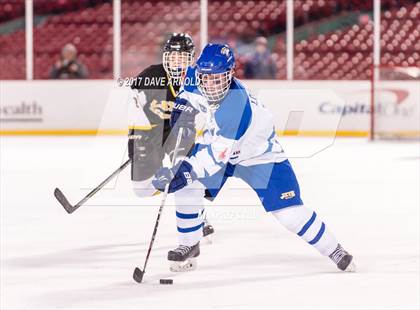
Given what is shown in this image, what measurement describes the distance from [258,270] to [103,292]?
0.78 metres

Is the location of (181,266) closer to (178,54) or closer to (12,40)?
(178,54)

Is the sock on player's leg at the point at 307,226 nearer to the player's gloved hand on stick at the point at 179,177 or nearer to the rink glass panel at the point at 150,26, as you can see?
the player's gloved hand on stick at the point at 179,177

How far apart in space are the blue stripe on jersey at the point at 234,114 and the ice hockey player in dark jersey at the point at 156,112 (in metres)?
0.73

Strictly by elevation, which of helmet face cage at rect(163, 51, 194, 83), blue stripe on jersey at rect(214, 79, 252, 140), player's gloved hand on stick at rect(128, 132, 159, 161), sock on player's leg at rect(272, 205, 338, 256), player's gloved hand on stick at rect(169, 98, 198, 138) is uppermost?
helmet face cage at rect(163, 51, 194, 83)

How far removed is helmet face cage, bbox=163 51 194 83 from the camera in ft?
16.3

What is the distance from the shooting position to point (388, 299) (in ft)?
12.6

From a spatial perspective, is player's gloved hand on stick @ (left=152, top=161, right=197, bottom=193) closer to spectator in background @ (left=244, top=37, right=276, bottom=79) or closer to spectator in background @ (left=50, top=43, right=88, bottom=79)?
spectator in background @ (left=244, top=37, right=276, bottom=79)

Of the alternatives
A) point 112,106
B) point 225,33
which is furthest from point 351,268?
point 225,33

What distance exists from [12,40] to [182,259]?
9.69 m

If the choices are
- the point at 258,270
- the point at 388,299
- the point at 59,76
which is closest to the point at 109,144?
the point at 59,76

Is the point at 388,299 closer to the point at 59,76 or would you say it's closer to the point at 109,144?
the point at 109,144

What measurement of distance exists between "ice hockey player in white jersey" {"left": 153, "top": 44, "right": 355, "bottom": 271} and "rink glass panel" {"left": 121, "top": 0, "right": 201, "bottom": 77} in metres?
9.02

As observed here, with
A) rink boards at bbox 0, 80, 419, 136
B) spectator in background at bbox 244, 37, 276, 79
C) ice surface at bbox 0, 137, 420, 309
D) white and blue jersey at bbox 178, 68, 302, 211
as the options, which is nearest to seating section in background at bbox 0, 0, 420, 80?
spectator in background at bbox 244, 37, 276, 79

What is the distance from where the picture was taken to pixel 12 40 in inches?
536
